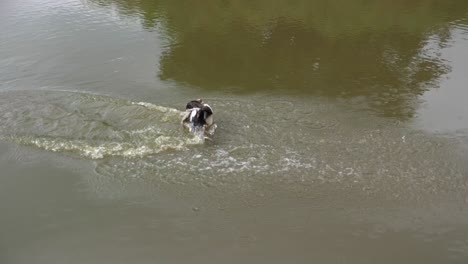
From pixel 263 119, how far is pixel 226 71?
3150 mm

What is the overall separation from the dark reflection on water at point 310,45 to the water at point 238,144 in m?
0.07

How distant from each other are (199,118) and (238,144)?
998mm

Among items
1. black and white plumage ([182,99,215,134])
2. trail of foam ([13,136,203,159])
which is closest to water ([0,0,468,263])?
trail of foam ([13,136,203,159])

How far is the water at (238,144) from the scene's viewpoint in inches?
Answer: 279

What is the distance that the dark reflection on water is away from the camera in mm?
11766

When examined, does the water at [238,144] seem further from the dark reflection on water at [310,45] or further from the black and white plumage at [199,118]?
the black and white plumage at [199,118]

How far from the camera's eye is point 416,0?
18.6 meters

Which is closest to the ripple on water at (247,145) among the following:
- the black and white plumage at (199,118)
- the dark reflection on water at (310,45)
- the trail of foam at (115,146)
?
the trail of foam at (115,146)

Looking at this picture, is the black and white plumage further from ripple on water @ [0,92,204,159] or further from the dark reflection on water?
the dark reflection on water

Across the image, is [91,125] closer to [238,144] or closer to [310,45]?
[238,144]

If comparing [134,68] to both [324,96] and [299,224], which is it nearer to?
[324,96]

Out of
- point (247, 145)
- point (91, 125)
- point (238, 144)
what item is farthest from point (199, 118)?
point (91, 125)

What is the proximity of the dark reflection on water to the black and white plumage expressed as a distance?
2.24 m

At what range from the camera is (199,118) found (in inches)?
368
